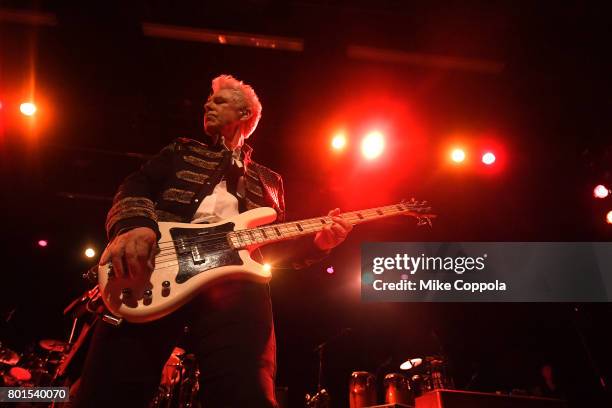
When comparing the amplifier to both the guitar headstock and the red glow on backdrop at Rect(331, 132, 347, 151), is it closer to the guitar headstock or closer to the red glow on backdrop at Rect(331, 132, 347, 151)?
the guitar headstock

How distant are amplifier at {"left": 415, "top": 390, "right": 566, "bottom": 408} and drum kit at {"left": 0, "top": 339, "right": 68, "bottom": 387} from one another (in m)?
5.00

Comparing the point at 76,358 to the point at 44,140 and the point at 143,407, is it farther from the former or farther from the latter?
the point at 44,140

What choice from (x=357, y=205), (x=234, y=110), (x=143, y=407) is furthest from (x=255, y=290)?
(x=357, y=205)

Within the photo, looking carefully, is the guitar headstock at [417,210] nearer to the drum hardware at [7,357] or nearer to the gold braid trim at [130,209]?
the gold braid trim at [130,209]

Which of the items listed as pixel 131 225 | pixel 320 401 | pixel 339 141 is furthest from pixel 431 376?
pixel 131 225

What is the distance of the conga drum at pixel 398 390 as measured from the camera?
661cm

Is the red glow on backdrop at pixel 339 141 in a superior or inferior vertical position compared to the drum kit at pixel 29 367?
superior

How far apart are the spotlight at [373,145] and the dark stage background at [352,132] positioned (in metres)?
0.20

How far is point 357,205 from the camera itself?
7.60 metres

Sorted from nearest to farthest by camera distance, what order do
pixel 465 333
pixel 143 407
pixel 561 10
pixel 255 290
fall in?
pixel 143 407 → pixel 255 290 → pixel 561 10 → pixel 465 333

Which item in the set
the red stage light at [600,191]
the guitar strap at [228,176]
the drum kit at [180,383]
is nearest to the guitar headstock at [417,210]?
the guitar strap at [228,176]

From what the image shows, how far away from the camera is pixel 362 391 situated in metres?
6.74

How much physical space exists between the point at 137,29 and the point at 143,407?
15.7 feet

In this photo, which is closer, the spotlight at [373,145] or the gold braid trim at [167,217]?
the gold braid trim at [167,217]
